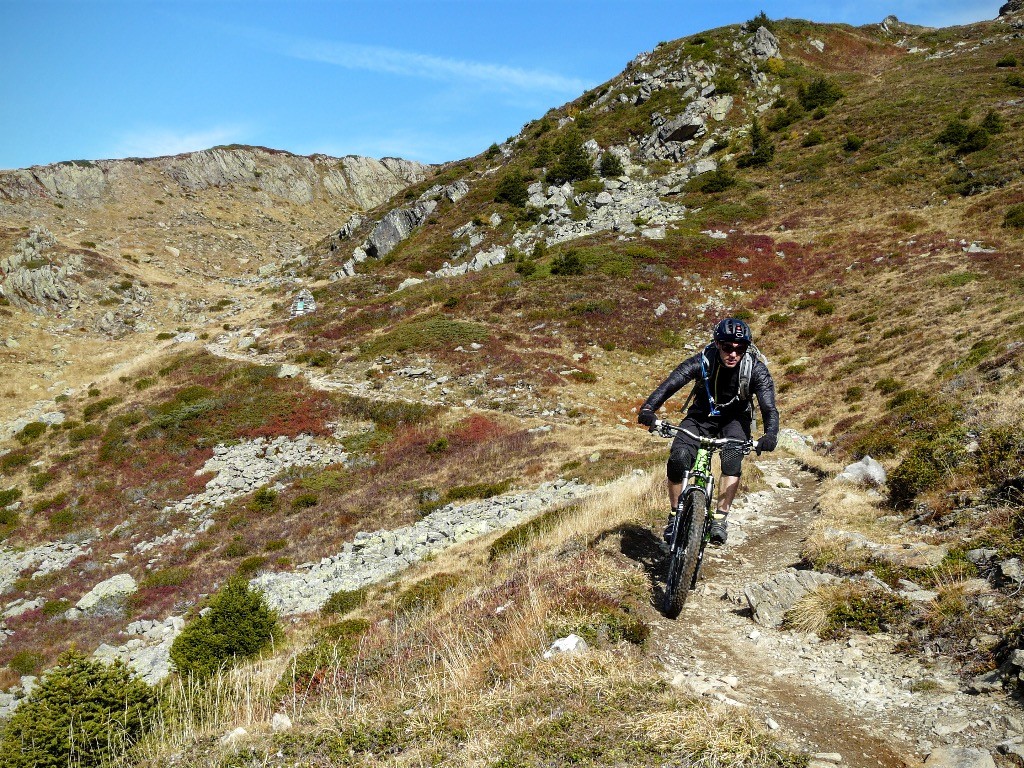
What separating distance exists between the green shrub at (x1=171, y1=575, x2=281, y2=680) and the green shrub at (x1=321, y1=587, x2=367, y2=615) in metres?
2.34

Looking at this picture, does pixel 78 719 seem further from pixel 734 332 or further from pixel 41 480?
pixel 41 480

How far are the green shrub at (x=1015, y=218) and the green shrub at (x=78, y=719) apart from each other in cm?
4509

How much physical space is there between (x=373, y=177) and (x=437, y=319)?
3891 inches

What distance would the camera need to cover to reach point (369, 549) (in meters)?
18.6

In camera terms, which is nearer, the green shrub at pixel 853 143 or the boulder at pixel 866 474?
the boulder at pixel 866 474

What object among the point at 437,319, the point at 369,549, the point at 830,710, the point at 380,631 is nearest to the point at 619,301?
the point at 437,319

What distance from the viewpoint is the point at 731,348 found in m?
6.41

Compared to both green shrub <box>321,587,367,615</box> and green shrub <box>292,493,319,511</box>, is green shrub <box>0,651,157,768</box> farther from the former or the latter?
green shrub <box>292,493,319,511</box>

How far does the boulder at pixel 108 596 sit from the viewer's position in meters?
18.3

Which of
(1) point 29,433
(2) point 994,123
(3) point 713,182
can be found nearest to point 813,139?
(3) point 713,182

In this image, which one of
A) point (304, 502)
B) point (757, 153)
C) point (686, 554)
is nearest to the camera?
point (686, 554)

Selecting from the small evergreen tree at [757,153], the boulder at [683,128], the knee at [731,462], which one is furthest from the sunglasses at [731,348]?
the boulder at [683,128]

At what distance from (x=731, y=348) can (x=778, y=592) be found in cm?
292

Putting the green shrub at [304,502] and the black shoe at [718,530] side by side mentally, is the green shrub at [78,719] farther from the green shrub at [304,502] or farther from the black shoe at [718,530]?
the green shrub at [304,502]
